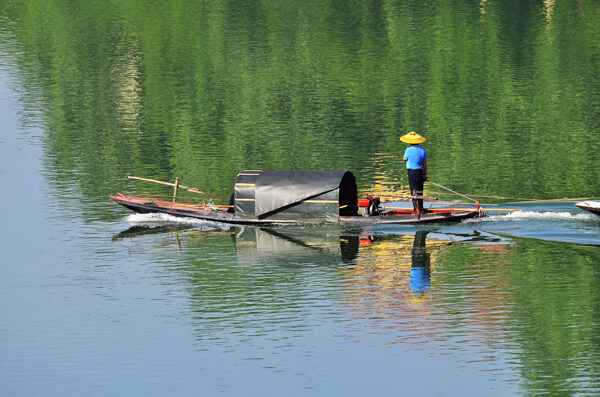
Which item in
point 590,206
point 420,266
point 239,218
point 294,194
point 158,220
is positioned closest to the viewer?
point 420,266

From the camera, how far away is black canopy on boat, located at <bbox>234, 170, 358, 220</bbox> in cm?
3544

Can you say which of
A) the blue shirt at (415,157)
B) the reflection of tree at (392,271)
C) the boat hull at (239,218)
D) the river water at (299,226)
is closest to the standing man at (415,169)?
the blue shirt at (415,157)

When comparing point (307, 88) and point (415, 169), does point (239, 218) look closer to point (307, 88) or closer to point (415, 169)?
point (415, 169)

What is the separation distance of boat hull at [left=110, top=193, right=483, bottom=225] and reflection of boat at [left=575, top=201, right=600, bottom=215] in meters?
3.53

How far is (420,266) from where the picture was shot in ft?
98.2

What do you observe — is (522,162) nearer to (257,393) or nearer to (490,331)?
(490,331)

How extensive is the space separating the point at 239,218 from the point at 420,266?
880 cm

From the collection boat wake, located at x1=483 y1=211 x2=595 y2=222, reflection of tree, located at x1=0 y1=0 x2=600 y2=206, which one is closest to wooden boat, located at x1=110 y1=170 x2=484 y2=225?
boat wake, located at x1=483 y1=211 x2=595 y2=222

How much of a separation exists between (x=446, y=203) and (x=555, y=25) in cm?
5780

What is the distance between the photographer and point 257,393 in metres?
20.3

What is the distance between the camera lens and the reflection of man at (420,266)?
27.7 m

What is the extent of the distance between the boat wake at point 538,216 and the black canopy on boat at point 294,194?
5.18 metres

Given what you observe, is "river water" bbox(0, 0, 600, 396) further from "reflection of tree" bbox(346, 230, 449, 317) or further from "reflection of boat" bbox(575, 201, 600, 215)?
"reflection of boat" bbox(575, 201, 600, 215)

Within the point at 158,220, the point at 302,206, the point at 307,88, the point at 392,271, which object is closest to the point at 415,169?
the point at 302,206
